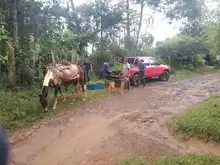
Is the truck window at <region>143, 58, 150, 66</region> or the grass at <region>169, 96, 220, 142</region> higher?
the truck window at <region>143, 58, 150, 66</region>

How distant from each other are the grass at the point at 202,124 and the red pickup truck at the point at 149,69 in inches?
239

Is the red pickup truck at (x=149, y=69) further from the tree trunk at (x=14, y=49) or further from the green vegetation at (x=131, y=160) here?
the green vegetation at (x=131, y=160)

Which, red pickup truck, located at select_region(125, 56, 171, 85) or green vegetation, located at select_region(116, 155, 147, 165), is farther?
red pickup truck, located at select_region(125, 56, 171, 85)

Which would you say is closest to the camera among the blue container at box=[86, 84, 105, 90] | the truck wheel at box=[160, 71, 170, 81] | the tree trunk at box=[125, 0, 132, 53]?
the blue container at box=[86, 84, 105, 90]

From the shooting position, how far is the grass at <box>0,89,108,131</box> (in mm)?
6293

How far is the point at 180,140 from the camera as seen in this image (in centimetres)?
491

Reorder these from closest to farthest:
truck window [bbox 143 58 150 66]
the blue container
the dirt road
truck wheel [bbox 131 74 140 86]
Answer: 1. the dirt road
2. the blue container
3. truck wheel [bbox 131 74 140 86]
4. truck window [bbox 143 58 150 66]

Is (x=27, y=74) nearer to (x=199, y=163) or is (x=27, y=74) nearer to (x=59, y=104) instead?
(x=59, y=104)

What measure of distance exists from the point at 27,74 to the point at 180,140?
717 centimetres

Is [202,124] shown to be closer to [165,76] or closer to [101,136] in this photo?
[101,136]

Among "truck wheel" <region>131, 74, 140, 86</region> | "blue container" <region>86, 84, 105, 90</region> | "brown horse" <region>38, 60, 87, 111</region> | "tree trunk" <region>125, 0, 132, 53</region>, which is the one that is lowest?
"blue container" <region>86, 84, 105, 90</region>

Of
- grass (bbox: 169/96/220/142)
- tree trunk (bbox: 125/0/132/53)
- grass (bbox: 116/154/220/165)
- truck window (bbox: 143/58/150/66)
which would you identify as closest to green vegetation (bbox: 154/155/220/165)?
grass (bbox: 116/154/220/165)

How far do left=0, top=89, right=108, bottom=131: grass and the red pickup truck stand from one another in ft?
13.5

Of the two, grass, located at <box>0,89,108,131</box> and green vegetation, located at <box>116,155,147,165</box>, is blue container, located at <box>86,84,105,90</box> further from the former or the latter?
green vegetation, located at <box>116,155,147,165</box>
